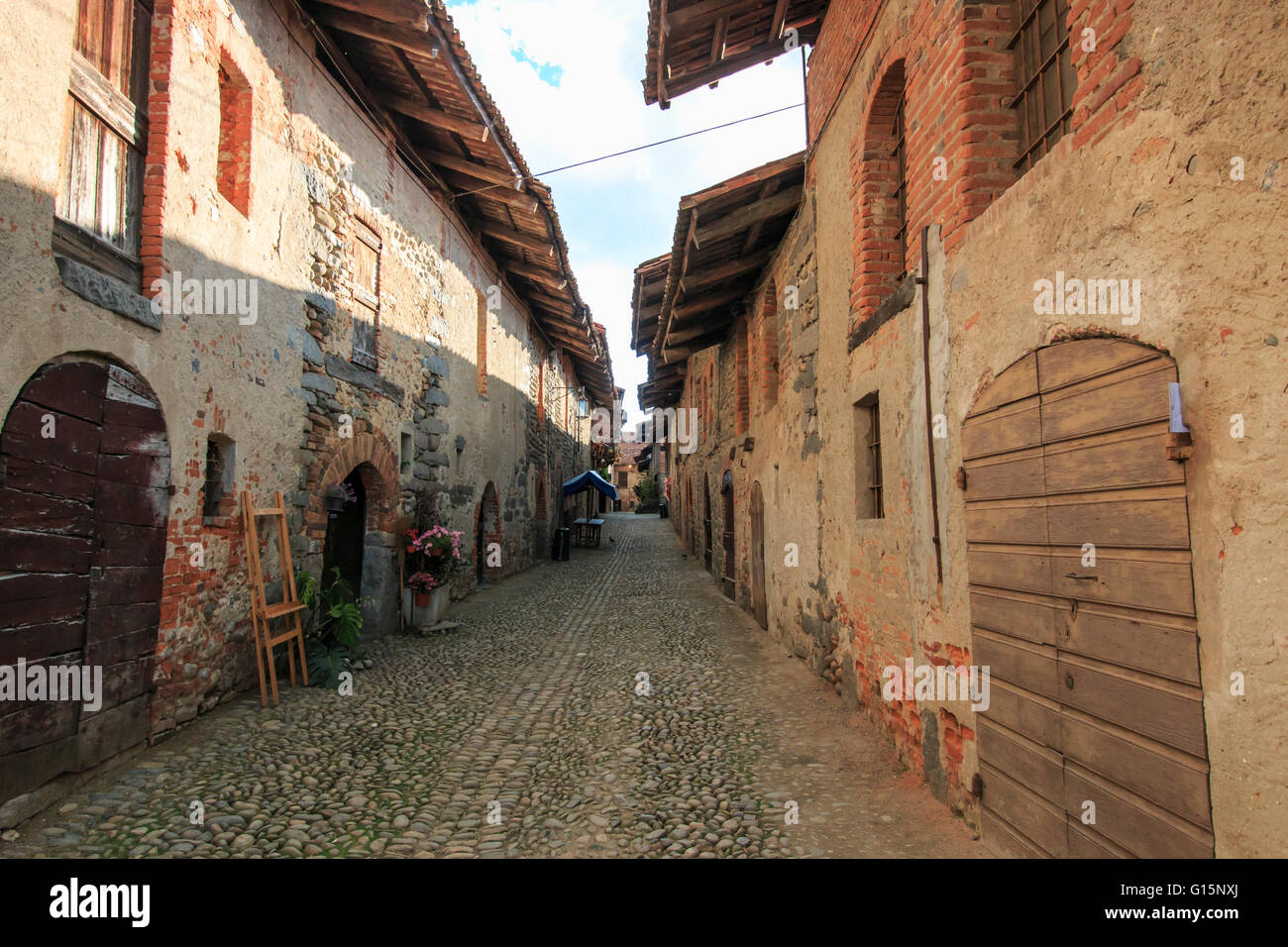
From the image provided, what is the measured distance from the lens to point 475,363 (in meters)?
11.2

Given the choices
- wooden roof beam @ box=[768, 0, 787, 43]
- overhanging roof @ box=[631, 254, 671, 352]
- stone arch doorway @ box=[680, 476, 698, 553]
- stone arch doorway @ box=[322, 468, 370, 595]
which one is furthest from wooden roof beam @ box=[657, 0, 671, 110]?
stone arch doorway @ box=[680, 476, 698, 553]

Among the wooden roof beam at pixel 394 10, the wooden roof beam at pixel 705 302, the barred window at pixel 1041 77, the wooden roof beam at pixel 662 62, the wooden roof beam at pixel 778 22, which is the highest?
the wooden roof beam at pixel 394 10

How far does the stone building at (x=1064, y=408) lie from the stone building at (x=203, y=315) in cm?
352

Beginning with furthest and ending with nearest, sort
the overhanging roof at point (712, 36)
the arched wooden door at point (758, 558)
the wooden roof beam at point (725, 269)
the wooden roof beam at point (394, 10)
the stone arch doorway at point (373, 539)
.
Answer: the arched wooden door at point (758, 558), the wooden roof beam at point (725, 269), the stone arch doorway at point (373, 539), the wooden roof beam at point (394, 10), the overhanging roof at point (712, 36)

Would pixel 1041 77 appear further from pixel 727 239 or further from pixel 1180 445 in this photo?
pixel 727 239

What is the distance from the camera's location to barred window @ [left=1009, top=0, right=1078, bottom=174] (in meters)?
2.96

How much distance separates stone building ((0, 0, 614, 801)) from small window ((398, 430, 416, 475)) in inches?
2.0

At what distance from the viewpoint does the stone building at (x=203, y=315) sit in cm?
338

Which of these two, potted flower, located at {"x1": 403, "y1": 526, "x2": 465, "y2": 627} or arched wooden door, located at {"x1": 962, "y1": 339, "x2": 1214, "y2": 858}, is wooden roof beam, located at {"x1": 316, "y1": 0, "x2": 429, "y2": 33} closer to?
potted flower, located at {"x1": 403, "y1": 526, "x2": 465, "y2": 627}

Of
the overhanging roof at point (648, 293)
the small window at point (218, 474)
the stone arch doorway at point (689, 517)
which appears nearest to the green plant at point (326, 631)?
the small window at point (218, 474)

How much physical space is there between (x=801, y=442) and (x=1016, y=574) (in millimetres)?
3895

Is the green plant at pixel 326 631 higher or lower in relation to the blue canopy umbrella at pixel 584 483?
Result: lower

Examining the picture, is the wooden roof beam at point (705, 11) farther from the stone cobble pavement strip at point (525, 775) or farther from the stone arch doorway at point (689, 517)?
the stone arch doorway at point (689, 517)

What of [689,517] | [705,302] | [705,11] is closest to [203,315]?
[705,11]
